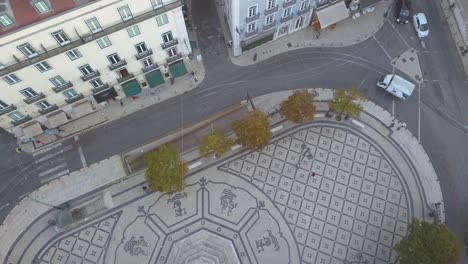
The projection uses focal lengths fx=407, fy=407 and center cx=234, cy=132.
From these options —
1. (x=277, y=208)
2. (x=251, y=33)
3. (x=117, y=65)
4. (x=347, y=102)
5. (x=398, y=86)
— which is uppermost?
(x=398, y=86)

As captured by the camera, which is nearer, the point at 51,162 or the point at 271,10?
the point at 271,10

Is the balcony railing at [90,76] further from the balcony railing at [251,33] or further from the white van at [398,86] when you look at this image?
the white van at [398,86]

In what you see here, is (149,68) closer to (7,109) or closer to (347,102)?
(7,109)

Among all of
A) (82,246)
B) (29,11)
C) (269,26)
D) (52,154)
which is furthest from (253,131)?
(52,154)

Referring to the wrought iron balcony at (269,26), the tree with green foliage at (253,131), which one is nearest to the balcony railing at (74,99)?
the tree with green foliage at (253,131)

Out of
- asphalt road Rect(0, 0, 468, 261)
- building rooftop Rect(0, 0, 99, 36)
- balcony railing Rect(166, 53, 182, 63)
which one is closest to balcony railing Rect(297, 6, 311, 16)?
asphalt road Rect(0, 0, 468, 261)

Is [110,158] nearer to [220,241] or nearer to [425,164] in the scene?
[220,241]

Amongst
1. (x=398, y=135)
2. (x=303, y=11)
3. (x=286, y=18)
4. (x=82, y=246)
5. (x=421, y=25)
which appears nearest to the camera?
(x=82, y=246)
